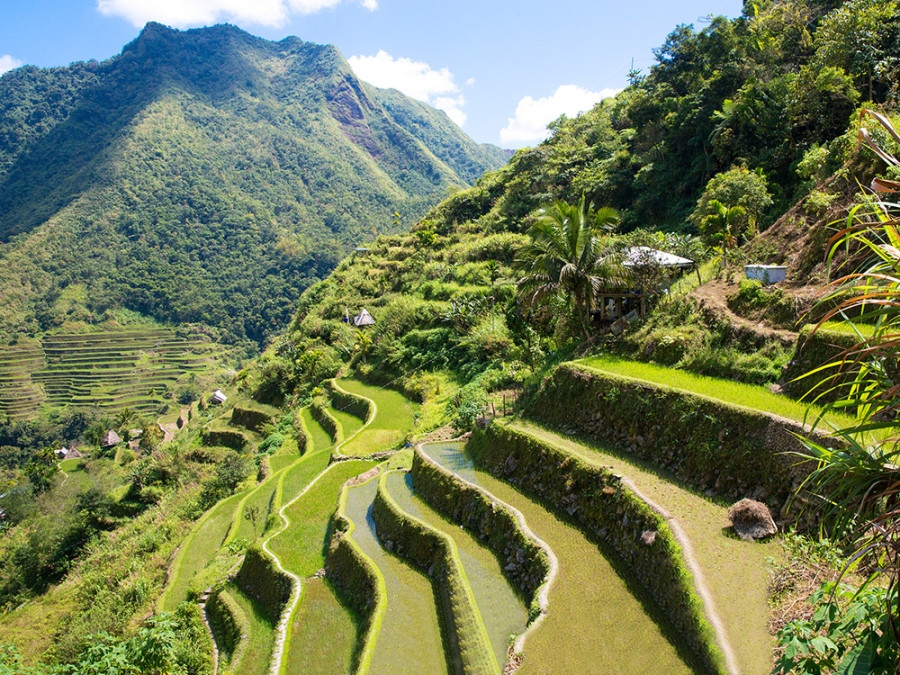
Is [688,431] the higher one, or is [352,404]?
[688,431]

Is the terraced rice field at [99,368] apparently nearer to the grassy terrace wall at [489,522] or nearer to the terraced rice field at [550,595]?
the terraced rice field at [550,595]

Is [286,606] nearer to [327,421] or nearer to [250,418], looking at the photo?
[327,421]

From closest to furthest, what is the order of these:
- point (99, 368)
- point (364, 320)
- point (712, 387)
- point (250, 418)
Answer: point (712, 387) < point (250, 418) < point (364, 320) < point (99, 368)

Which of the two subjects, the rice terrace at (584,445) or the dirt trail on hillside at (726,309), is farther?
the dirt trail on hillside at (726,309)

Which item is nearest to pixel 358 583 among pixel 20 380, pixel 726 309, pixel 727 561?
pixel 727 561

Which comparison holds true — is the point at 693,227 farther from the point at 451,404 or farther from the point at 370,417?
the point at 370,417

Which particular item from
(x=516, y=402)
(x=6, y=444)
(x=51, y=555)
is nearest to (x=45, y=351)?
(x=6, y=444)

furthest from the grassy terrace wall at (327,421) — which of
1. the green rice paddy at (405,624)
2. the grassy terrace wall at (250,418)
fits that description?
the green rice paddy at (405,624)
